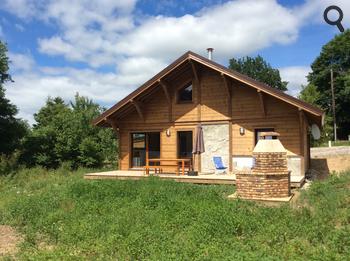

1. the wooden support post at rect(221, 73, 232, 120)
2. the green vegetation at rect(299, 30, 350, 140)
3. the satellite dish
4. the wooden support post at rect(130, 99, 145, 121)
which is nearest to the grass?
the wooden support post at rect(221, 73, 232, 120)

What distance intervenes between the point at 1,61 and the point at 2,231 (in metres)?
16.1

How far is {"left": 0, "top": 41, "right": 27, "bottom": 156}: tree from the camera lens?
22438 mm

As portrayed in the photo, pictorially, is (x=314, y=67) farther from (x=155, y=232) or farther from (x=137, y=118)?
(x=155, y=232)

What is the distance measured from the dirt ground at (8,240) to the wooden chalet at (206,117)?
29.6 feet

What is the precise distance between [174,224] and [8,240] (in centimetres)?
340

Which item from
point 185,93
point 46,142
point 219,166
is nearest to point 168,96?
point 185,93

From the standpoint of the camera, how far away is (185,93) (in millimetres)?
17406

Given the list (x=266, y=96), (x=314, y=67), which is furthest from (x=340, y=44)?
(x=266, y=96)

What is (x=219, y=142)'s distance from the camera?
16344 millimetres

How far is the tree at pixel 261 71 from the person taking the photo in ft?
176

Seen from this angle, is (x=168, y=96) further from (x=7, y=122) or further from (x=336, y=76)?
(x=336, y=76)

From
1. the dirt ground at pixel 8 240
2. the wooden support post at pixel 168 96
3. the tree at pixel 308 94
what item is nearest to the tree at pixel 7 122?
the wooden support post at pixel 168 96

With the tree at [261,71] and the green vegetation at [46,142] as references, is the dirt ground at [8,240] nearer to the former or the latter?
the green vegetation at [46,142]

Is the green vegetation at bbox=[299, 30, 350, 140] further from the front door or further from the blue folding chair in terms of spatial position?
the blue folding chair
